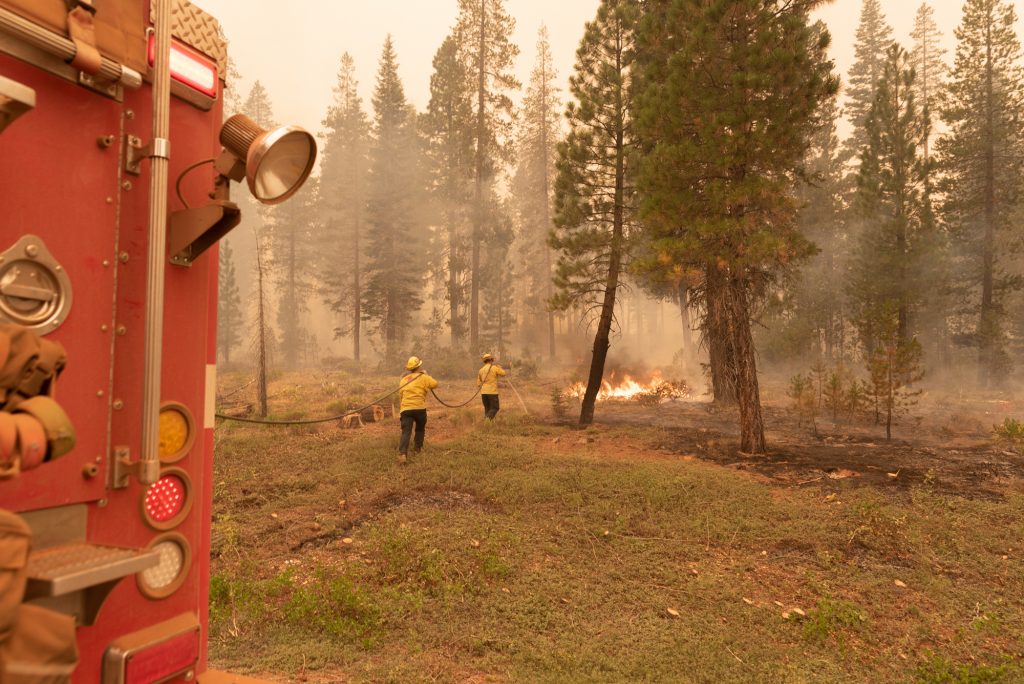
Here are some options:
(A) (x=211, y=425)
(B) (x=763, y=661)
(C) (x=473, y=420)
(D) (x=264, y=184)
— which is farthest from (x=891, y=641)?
(C) (x=473, y=420)

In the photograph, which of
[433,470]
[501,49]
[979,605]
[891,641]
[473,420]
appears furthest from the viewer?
[501,49]

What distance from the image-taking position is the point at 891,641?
4.54 metres

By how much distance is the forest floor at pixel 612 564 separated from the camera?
412 cm

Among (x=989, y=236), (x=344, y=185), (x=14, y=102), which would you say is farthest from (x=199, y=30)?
(x=344, y=185)

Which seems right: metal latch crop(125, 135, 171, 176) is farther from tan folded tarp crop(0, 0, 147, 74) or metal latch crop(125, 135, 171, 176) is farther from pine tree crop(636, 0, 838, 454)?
pine tree crop(636, 0, 838, 454)

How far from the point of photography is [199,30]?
6.98 feet

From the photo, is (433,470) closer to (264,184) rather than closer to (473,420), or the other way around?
(473,420)

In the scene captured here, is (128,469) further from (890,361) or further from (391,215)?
(391,215)

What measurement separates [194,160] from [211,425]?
1019mm

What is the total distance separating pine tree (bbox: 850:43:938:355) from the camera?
2067 cm

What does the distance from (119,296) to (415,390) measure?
26.8ft

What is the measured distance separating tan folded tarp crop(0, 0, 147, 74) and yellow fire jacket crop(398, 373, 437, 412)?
8115 mm

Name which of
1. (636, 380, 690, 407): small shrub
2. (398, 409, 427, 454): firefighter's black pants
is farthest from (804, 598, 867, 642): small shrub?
(636, 380, 690, 407): small shrub

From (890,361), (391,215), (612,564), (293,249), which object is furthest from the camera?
(293,249)
